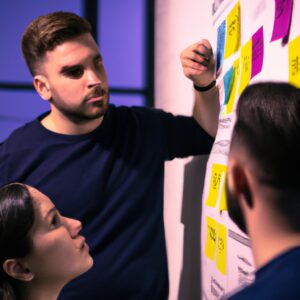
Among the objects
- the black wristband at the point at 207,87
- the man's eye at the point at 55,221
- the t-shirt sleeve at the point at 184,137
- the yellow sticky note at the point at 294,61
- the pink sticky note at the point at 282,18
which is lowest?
the man's eye at the point at 55,221

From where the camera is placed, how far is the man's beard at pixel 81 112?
124cm

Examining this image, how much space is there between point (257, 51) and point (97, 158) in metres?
0.67

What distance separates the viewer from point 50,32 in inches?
49.8

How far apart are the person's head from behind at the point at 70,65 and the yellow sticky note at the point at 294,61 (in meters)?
0.70

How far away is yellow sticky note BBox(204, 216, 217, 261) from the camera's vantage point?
3.56ft

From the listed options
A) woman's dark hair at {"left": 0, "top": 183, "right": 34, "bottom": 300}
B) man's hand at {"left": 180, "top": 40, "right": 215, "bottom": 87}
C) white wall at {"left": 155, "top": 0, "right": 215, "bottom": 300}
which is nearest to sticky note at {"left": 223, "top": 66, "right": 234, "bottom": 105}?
man's hand at {"left": 180, "top": 40, "right": 215, "bottom": 87}

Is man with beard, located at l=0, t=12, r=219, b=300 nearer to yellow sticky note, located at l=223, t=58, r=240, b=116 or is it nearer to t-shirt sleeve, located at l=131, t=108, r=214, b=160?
t-shirt sleeve, located at l=131, t=108, r=214, b=160

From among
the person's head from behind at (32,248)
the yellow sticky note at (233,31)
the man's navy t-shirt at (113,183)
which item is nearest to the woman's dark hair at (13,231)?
the person's head from behind at (32,248)

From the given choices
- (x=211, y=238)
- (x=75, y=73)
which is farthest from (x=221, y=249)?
(x=75, y=73)

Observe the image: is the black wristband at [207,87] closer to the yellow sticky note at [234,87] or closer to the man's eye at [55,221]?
the yellow sticky note at [234,87]

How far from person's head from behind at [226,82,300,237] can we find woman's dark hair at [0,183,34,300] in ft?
1.94

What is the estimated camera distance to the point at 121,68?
2.04m

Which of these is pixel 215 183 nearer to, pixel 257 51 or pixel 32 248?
pixel 257 51

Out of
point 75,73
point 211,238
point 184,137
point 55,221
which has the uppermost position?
point 75,73
